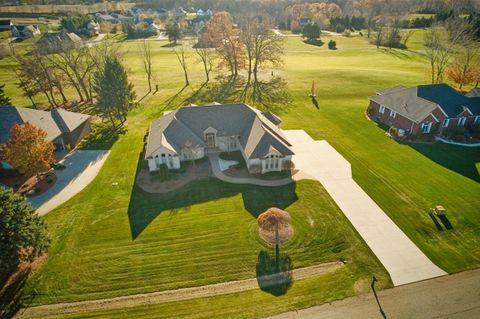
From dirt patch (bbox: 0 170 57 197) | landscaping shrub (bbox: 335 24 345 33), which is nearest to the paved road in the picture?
dirt patch (bbox: 0 170 57 197)

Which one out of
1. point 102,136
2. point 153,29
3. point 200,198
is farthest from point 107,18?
point 200,198

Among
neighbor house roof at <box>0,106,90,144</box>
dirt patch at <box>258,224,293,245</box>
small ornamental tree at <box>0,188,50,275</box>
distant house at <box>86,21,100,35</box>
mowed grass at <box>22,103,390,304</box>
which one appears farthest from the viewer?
distant house at <box>86,21,100,35</box>

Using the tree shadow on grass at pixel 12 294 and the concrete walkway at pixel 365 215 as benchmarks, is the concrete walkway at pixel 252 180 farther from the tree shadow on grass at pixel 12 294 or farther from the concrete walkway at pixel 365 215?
the tree shadow on grass at pixel 12 294

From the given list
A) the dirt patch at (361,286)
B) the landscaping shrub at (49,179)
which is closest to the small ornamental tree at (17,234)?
the landscaping shrub at (49,179)

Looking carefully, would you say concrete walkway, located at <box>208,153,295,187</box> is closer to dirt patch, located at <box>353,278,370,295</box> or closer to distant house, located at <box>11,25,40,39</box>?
dirt patch, located at <box>353,278,370,295</box>

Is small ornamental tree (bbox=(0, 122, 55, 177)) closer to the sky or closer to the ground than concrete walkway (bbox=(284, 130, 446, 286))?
closer to the sky

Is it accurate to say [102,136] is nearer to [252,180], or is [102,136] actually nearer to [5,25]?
[252,180]
